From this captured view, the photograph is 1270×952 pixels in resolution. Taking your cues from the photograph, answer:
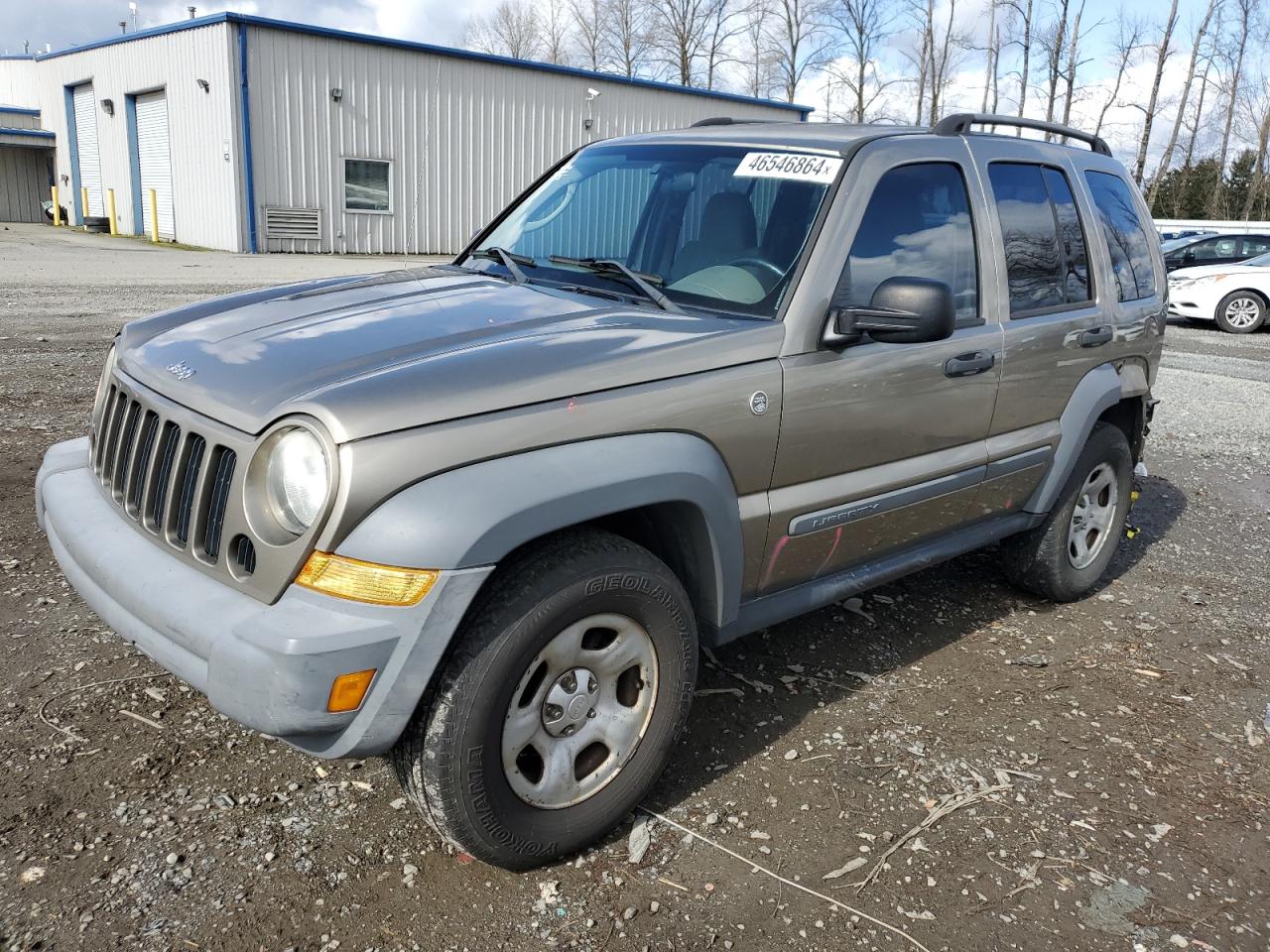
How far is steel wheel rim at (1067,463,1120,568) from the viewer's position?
4.59 m

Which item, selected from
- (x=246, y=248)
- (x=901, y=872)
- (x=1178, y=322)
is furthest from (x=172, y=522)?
(x=246, y=248)

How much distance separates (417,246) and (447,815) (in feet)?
78.5

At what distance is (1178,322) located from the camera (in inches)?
698

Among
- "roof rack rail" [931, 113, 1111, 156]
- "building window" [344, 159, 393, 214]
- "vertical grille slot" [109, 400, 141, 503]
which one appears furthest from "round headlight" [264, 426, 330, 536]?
"building window" [344, 159, 393, 214]

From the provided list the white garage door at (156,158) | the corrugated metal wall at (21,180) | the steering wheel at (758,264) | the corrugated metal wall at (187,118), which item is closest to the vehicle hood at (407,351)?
the steering wheel at (758,264)

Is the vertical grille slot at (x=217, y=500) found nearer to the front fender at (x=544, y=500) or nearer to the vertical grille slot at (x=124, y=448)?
the front fender at (x=544, y=500)

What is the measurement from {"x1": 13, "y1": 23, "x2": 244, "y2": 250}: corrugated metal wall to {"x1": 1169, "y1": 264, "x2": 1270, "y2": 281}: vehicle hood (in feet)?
59.9

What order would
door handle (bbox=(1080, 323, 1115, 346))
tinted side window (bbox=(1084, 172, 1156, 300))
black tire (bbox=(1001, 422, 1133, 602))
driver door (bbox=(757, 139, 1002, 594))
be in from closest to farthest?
driver door (bbox=(757, 139, 1002, 594)) < door handle (bbox=(1080, 323, 1115, 346)) < black tire (bbox=(1001, 422, 1133, 602)) < tinted side window (bbox=(1084, 172, 1156, 300))

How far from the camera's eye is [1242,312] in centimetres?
1616

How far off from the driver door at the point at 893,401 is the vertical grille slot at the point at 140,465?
1717mm

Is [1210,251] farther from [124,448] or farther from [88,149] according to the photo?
[88,149]

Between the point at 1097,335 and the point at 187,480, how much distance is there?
3540 millimetres

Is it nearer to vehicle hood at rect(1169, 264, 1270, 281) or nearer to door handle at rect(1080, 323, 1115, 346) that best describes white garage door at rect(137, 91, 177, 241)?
vehicle hood at rect(1169, 264, 1270, 281)

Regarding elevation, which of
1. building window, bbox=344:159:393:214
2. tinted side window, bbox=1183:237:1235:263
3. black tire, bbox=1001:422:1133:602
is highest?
building window, bbox=344:159:393:214
